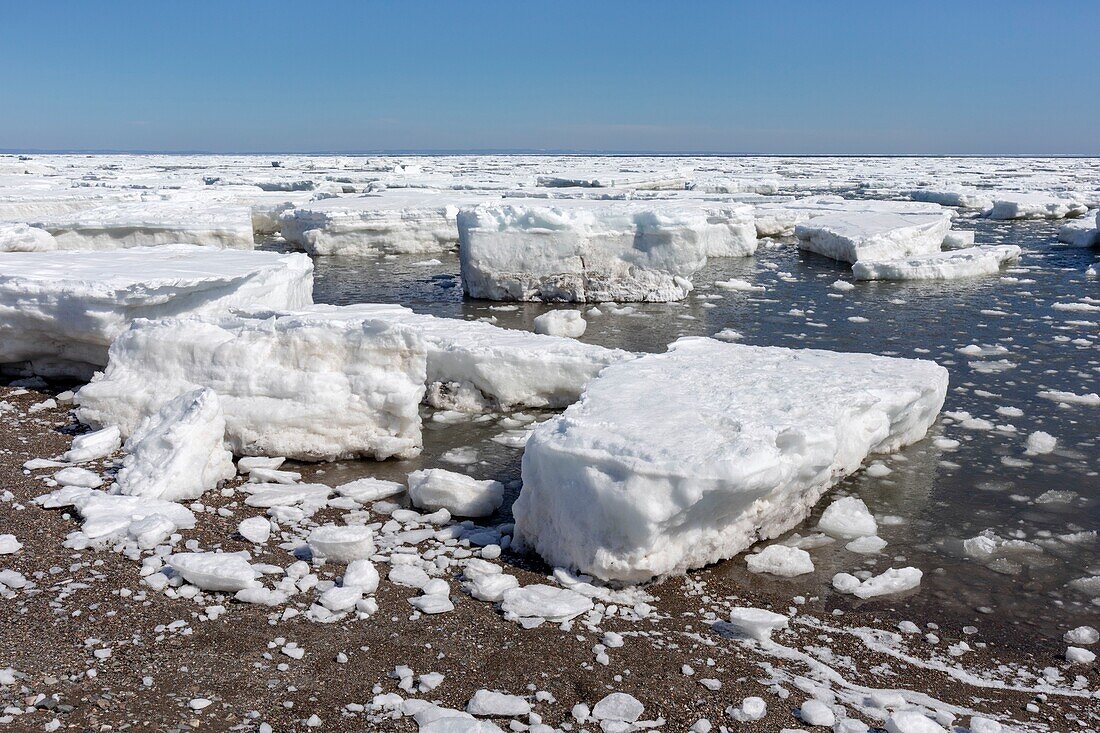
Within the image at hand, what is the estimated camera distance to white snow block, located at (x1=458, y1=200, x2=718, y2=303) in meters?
9.16

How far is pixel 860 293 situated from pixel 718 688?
8397 millimetres

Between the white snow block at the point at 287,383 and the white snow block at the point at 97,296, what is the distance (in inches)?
26.6

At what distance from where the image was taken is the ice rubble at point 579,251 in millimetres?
9164

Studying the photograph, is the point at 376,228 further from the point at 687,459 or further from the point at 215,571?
the point at 687,459

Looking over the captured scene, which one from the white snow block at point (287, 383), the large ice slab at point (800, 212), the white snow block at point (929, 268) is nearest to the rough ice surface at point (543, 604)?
the white snow block at point (287, 383)

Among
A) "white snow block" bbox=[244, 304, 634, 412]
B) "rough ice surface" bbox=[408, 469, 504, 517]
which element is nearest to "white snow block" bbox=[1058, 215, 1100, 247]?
"white snow block" bbox=[244, 304, 634, 412]

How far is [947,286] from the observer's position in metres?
10.4

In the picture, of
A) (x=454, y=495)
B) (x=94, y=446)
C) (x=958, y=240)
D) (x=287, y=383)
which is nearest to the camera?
(x=454, y=495)

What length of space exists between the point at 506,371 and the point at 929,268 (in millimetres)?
7614

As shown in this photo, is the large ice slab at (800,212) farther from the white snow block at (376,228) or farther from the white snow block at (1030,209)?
the white snow block at (376,228)

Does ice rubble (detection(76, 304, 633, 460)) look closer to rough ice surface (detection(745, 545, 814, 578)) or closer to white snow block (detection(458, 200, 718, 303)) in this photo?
rough ice surface (detection(745, 545, 814, 578))

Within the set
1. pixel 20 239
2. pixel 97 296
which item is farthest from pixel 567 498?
pixel 20 239

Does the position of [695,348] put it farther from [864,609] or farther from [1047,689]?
[1047,689]

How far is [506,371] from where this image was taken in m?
5.27
